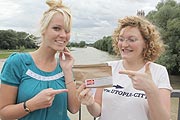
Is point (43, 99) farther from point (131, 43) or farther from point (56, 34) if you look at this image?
point (131, 43)

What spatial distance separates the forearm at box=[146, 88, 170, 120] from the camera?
1.43m

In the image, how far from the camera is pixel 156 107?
1.46m

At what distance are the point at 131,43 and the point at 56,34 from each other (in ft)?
1.57

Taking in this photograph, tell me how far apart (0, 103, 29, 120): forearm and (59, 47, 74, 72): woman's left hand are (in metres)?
0.34

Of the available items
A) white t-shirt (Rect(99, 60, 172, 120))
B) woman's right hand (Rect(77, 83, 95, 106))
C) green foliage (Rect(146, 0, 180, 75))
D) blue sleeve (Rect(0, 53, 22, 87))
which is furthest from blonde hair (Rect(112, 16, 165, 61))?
green foliage (Rect(146, 0, 180, 75))

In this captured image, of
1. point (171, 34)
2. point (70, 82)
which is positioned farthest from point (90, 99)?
point (171, 34)

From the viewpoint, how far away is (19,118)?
61.2 inches

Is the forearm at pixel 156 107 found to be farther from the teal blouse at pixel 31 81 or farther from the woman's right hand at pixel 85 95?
the teal blouse at pixel 31 81

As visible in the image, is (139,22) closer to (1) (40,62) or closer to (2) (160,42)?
(2) (160,42)

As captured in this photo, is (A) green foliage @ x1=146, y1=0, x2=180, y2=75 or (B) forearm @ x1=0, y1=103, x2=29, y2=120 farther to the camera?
(A) green foliage @ x1=146, y1=0, x2=180, y2=75

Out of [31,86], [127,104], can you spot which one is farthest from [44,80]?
[127,104]

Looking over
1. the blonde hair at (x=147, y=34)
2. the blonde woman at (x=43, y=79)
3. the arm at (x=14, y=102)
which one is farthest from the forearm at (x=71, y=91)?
the blonde hair at (x=147, y=34)

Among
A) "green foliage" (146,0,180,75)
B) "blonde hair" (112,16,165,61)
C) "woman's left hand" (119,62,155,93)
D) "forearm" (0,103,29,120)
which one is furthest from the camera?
"green foliage" (146,0,180,75)

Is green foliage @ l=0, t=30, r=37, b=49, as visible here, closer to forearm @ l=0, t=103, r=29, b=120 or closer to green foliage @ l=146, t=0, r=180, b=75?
forearm @ l=0, t=103, r=29, b=120
